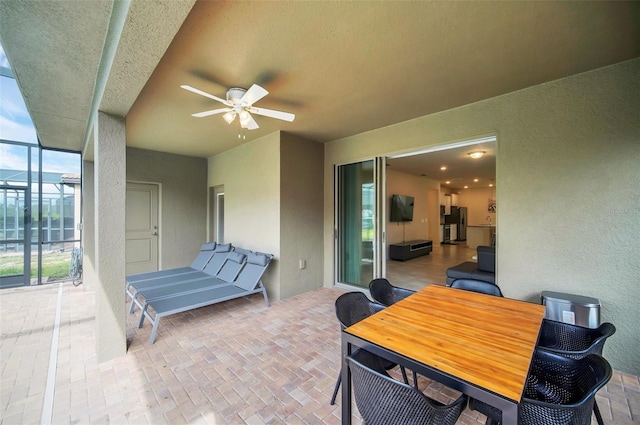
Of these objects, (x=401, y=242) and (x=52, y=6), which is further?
(x=401, y=242)

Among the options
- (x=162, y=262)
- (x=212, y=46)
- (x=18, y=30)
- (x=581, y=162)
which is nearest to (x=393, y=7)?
(x=212, y=46)

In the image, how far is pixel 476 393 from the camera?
986 mm

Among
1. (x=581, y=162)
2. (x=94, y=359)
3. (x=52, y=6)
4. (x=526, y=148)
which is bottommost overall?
(x=94, y=359)

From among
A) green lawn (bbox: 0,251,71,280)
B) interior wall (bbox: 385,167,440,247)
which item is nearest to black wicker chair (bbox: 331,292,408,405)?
interior wall (bbox: 385,167,440,247)

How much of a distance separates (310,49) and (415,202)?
7541 mm

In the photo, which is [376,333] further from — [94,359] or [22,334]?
[22,334]

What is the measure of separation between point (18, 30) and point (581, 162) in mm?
4798

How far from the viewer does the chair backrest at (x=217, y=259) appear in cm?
457

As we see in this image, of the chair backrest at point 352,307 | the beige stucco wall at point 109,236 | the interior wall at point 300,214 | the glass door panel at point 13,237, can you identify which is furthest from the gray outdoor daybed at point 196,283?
the glass door panel at point 13,237

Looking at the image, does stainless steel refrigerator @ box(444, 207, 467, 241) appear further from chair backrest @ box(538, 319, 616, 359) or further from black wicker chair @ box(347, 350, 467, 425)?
black wicker chair @ box(347, 350, 467, 425)

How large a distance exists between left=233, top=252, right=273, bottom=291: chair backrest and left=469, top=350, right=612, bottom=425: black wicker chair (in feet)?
9.85

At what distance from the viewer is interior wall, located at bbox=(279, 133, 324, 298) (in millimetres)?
4205

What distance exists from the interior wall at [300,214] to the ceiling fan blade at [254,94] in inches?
69.5

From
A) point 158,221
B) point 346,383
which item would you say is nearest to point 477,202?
point 158,221
